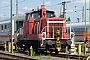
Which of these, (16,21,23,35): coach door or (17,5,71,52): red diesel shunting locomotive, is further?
(16,21,23,35): coach door

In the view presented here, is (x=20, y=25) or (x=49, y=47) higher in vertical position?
(x=20, y=25)

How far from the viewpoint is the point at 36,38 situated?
1575 cm

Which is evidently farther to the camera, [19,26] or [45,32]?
[19,26]

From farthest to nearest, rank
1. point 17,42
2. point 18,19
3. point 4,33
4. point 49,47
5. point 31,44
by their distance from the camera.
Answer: point 4,33
point 18,19
point 17,42
point 31,44
point 49,47

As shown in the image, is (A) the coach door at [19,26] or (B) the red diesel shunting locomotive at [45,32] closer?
(B) the red diesel shunting locomotive at [45,32]

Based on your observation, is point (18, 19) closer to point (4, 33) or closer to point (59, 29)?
point (4, 33)

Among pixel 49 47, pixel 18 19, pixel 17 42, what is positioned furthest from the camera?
pixel 18 19

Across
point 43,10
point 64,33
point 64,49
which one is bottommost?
point 64,49

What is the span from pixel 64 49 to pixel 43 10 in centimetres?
340

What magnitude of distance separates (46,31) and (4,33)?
10.1 m

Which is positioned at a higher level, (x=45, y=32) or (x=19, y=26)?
(x=19, y=26)

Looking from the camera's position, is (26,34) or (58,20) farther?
(26,34)

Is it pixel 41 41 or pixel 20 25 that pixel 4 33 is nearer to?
pixel 20 25

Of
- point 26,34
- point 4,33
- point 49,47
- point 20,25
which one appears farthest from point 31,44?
point 4,33
